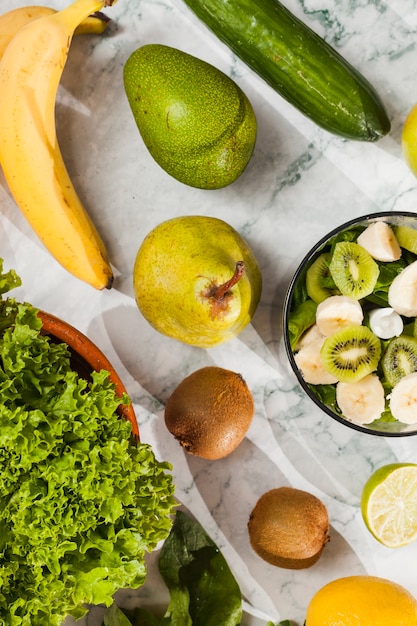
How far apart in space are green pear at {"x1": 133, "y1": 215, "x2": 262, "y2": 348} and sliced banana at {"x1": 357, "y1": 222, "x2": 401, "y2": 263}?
195mm

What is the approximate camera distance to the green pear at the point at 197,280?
1201 mm

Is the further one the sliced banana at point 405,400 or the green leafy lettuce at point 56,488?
the sliced banana at point 405,400

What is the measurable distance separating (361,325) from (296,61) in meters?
0.45

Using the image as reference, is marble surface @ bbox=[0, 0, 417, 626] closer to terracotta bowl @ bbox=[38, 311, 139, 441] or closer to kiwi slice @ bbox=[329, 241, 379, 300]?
kiwi slice @ bbox=[329, 241, 379, 300]

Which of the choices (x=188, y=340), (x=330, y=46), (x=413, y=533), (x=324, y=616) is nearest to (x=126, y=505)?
(x=188, y=340)

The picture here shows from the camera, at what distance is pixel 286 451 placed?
146 centimetres

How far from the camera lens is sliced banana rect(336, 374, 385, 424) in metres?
1.28

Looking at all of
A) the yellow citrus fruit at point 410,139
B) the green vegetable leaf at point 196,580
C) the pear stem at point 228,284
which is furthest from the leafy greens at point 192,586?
the yellow citrus fruit at point 410,139

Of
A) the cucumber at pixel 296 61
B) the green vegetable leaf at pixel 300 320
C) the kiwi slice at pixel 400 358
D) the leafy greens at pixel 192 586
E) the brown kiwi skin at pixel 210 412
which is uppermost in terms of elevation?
the cucumber at pixel 296 61

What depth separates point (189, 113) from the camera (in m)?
1.24

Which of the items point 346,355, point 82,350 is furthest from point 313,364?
point 82,350

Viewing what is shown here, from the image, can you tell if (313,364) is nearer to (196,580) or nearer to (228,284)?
(228,284)

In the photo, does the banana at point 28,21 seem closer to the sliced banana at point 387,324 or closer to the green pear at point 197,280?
the green pear at point 197,280

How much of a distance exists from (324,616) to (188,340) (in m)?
0.51
